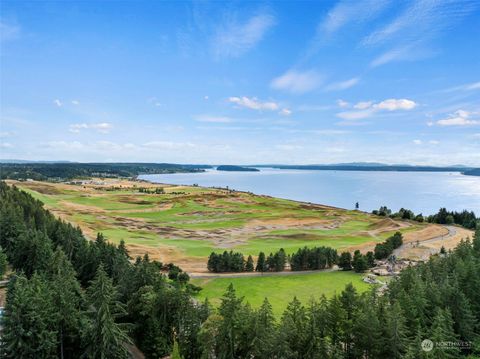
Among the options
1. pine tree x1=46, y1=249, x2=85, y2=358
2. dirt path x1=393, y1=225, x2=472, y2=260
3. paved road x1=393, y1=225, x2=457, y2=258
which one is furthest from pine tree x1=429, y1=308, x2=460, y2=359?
paved road x1=393, y1=225, x2=457, y2=258

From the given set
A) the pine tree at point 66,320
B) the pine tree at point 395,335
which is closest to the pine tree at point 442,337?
the pine tree at point 395,335

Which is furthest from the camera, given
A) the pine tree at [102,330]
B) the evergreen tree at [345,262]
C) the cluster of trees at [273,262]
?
the evergreen tree at [345,262]

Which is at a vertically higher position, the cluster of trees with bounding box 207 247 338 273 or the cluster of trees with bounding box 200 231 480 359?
the cluster of trees with bounding box 200 231 480 359

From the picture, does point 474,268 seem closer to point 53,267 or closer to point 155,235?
point 53,267

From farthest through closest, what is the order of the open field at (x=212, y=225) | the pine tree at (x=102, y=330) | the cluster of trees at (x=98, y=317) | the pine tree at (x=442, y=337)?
the open field at (x=212, y=225) → the pine tree at (x=102, y=330) → the cluster of trees at (x=98, y=317) → the pine tree at (x=442, y=337)

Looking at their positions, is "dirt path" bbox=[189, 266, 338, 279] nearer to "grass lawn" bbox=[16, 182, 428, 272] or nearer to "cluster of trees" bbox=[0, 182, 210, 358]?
"grass lawn" bbox=[16, 182, 428, 272]

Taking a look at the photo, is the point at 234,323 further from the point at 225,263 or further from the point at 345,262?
the point at 345,262

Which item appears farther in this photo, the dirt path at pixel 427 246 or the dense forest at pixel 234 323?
the dirt path at pixel 427 246

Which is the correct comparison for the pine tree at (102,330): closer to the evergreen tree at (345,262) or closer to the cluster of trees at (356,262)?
the cluster of trees at (356,262)
